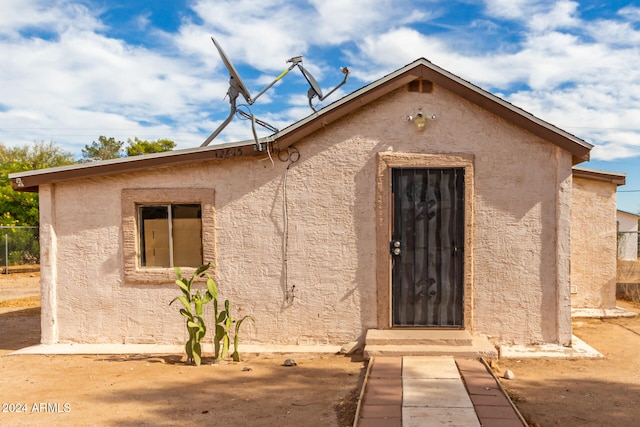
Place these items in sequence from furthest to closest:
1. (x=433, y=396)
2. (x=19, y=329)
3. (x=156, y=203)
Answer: (x=19, y=329) < (x=156, y=203) < (x=433, y=396)

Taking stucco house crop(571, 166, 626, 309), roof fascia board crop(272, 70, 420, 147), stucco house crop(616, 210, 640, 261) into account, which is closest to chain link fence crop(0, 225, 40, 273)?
roof fascia board crop(272, 70, 420, 147)

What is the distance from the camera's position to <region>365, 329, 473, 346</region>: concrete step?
20.8 ft

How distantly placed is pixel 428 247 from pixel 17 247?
756 inches

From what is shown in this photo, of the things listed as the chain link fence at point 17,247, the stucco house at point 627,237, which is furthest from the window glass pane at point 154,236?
the chain link fence at point 17,247

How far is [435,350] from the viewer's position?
6.23m

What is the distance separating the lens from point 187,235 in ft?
23.7

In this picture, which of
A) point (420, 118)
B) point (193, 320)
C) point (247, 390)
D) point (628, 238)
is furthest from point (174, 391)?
point (628, 238)

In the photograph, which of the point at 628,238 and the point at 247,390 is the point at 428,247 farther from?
the point at 628,238

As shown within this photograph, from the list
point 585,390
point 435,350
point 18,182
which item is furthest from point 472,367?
point 18,182

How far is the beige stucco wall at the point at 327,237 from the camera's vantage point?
22.3 feet

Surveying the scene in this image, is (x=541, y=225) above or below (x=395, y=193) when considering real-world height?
below

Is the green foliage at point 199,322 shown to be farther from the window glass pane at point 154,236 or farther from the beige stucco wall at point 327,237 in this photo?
the window glass pane at point 154,236

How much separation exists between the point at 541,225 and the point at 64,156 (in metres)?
32.3

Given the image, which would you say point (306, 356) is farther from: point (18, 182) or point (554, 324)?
point (18, 182)
